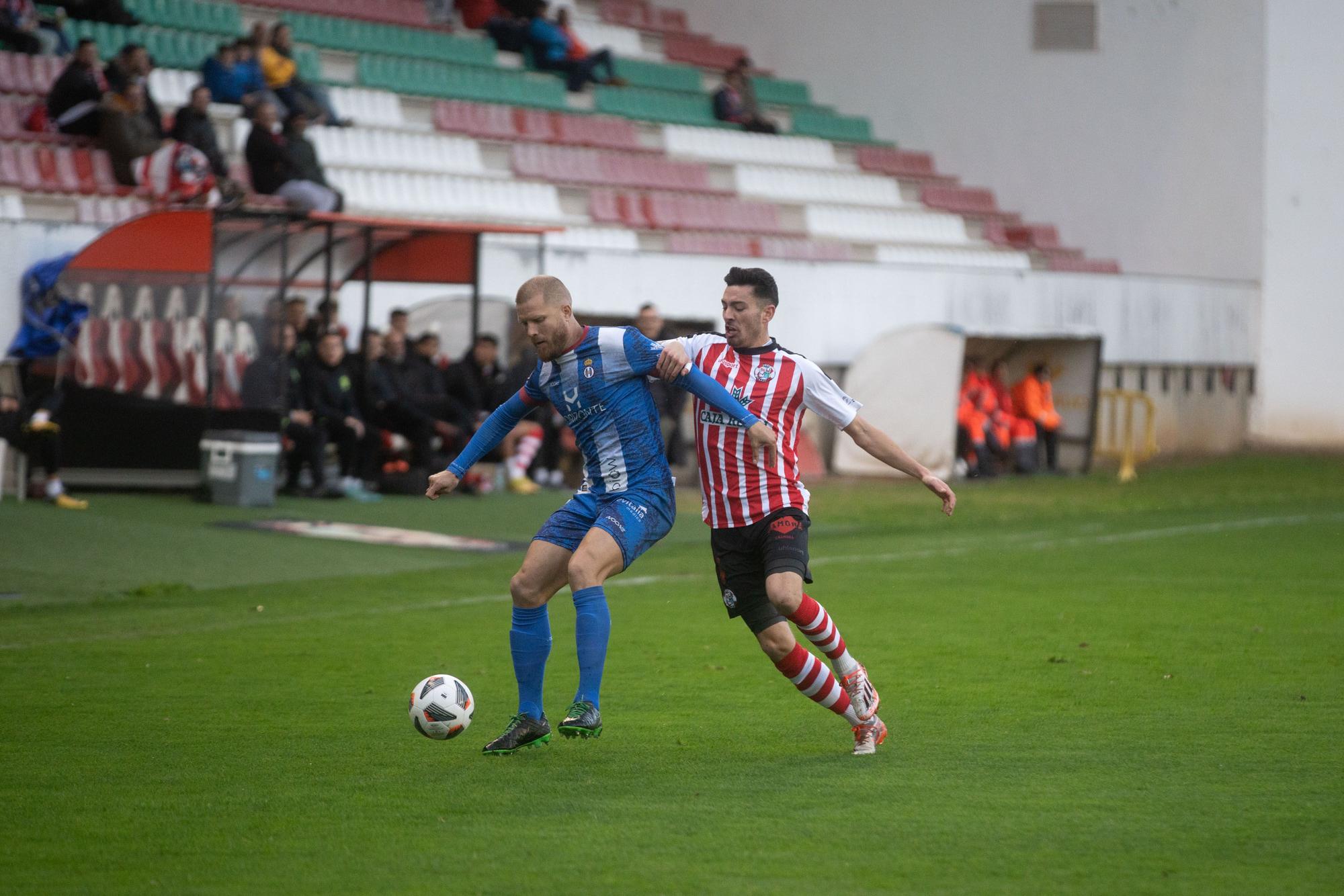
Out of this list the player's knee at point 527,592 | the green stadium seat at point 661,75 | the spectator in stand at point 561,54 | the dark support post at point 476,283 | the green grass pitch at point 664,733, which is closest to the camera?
the green grass pitch at point 664,733

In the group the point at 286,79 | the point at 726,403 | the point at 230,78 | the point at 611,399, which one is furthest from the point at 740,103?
the point at 726,403

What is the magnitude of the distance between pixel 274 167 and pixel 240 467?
4.59m

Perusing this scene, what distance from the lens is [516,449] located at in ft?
58.7

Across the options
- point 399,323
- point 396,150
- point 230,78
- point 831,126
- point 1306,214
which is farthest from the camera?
point 831,126

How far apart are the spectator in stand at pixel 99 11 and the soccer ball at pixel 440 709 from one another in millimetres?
16084

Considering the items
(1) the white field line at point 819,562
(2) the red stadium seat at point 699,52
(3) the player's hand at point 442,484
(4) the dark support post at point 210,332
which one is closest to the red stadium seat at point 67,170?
(4) the dark support post at point 210,332

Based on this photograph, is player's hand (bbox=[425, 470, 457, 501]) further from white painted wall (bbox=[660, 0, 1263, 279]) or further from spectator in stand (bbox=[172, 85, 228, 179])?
white painted wall (bbox=[660, 0, 1263, 279])

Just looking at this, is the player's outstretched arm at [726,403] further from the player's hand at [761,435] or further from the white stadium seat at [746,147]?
the white stadium seat at [746,147]

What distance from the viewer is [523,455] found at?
17719mm

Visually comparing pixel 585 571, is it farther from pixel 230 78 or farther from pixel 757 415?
pixel 230 78

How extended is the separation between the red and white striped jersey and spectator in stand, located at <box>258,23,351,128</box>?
14639 millimetres

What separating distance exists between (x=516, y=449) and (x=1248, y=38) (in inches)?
638

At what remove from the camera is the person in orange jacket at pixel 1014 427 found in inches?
855

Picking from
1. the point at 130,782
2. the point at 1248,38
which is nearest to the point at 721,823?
the point at 130,782
